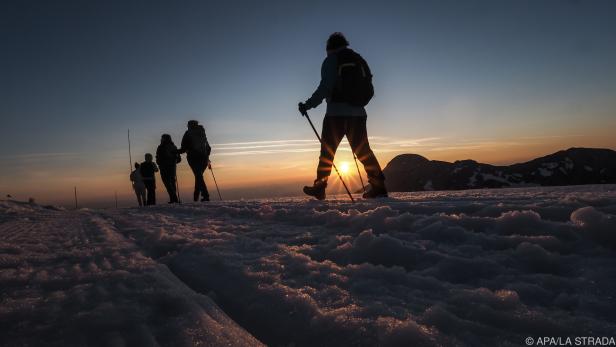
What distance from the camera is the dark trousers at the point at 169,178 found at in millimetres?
14344

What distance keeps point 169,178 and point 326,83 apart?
33.2ft

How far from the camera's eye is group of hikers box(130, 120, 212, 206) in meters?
12.8

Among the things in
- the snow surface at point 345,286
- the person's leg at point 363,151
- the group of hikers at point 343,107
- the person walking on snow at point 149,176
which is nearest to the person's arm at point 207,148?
the person walking on snow at point 149,176

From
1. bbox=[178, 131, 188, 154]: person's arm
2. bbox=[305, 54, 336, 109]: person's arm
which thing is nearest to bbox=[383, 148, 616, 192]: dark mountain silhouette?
bbox=[178, 131, 188, 154]: person's arm

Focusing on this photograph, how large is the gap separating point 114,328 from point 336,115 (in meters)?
5.57

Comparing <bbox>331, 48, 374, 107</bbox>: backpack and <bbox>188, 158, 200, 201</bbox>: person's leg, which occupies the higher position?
<bbox>331, 48, 374, 107</bbox>: backpack

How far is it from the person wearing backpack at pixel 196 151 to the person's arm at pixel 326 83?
Answer: 732 cm

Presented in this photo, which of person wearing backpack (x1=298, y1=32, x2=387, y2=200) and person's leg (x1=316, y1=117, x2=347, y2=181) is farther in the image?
person's leg (x1=316, y1=117, x2=347, y2=181)

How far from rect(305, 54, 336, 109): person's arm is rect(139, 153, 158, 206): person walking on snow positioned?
12.0 m

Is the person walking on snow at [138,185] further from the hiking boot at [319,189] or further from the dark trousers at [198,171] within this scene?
the hiking boot at [319,189]

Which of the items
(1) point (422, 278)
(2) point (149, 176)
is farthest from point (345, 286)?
(2) point (149, 176)

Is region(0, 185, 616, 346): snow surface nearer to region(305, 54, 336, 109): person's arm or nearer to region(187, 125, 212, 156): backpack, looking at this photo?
region(305, 54, 336, 109): person's arm

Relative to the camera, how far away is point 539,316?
53.4 inches

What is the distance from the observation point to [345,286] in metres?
1.82
